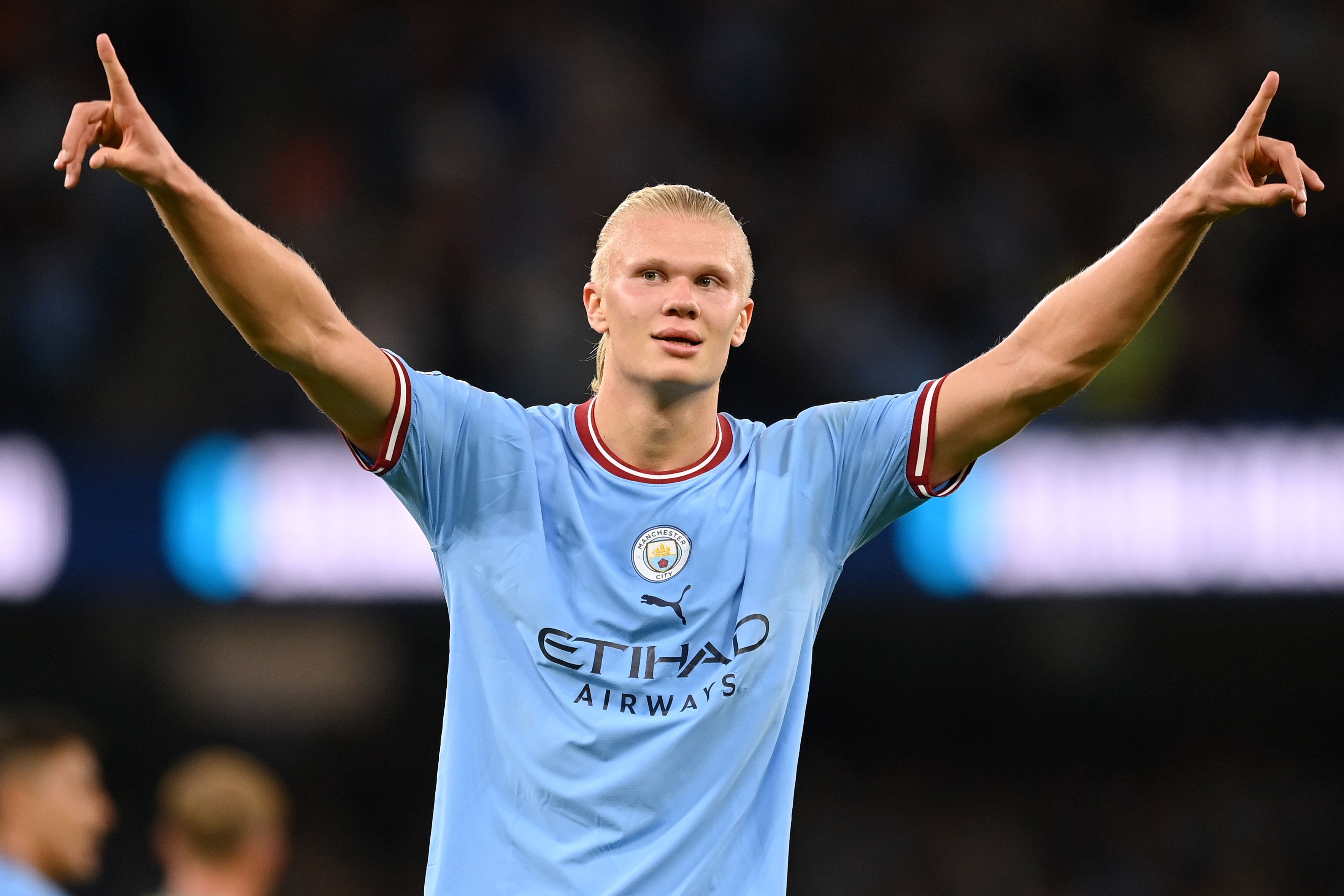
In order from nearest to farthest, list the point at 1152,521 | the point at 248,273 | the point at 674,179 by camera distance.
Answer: the point at 248,273
the point at 1152,521
the point at 674,179

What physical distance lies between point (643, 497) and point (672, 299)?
0.43 m

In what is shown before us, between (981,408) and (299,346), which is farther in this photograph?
(981,408)

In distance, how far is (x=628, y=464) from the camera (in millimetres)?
3822

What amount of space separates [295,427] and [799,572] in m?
7.23

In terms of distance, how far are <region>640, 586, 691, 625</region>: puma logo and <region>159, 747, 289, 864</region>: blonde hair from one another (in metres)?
2.73

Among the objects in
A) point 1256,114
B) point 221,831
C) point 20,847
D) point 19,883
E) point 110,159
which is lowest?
point 19,883

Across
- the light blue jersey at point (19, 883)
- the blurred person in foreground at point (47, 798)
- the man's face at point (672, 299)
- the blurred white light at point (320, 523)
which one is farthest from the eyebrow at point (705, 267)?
the blurred white light at point (320, 523)

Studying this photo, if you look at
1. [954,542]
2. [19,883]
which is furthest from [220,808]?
[954,542]

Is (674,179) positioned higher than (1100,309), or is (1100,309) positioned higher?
(674,179)

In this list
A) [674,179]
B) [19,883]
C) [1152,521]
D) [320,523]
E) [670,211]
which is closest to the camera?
[670,211]

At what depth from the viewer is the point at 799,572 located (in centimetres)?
371

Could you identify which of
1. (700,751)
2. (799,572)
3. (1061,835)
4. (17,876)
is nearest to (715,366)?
(799,572)

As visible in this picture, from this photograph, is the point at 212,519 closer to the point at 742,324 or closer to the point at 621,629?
the point at 742,324

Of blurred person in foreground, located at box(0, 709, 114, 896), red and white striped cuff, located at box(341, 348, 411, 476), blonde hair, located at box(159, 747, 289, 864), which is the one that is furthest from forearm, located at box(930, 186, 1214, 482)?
blurred person in foreground, located at box(0, 709, 114, 896)
